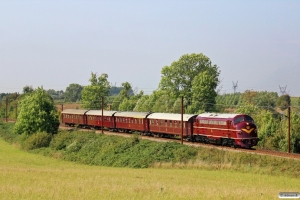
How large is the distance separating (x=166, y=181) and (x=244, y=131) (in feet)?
46.4

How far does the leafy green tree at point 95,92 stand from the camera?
11494cm

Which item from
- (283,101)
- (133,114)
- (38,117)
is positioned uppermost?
(283,101)

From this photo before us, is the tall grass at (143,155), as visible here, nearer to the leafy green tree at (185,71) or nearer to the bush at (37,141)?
the bush at (37,141)

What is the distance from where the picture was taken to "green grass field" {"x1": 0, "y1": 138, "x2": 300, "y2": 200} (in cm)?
2330

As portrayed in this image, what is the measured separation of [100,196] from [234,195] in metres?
6.73

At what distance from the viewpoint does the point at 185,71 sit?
348 feet

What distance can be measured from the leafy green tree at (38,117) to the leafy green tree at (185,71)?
39.1m

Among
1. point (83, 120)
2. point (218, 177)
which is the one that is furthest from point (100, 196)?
point (83, 120)

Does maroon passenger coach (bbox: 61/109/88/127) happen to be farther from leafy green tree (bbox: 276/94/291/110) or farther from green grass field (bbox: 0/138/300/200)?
leafy green tree (bbox: 276/94/291/110)

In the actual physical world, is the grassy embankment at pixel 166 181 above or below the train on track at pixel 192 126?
below

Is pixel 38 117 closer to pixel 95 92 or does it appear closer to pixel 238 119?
pixel 238 119

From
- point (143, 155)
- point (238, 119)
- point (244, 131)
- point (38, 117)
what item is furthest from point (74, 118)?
point (244, 131)

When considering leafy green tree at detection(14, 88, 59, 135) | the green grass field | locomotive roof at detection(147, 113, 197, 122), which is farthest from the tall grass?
locomotive roof at detection(147, 113, 197, 122)

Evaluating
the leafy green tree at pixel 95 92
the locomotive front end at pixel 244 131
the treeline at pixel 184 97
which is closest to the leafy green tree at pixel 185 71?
the treeline at pixel 184 97
